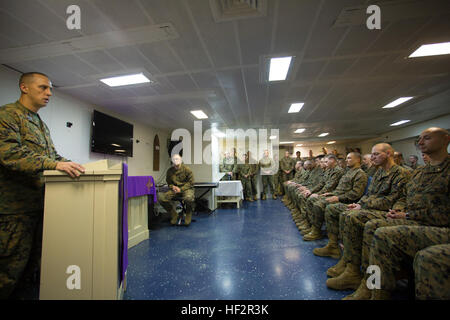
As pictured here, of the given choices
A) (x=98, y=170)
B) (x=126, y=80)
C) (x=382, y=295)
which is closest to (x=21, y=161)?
(x=98, y=170)

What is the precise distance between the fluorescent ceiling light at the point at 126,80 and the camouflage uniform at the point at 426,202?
3.31 meters

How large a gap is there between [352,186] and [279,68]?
1906 millimetres

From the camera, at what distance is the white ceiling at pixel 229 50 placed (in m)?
1.58

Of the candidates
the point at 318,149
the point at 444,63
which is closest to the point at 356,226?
the point at 444,63

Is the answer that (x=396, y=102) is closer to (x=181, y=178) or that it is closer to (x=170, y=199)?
(x=181, y=178)

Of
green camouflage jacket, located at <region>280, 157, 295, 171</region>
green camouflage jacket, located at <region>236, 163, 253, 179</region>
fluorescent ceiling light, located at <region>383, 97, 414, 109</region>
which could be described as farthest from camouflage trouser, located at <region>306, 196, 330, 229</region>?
green camouflage jacket, located at <region>280, 157, 295, 171</region>

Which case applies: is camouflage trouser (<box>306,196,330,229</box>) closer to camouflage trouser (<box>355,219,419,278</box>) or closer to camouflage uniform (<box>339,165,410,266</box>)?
camouflage uniform (<box>339,165,410,266</box>)

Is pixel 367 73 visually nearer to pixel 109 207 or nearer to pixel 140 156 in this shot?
pixel 109 207

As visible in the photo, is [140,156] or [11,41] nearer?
[11,41]

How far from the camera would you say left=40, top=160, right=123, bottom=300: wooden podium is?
898mm

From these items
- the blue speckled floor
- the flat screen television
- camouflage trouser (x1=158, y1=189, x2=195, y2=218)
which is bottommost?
the blue speckled floor

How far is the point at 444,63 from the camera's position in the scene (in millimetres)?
2557

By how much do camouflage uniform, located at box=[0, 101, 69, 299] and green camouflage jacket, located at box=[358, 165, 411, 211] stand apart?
8.28 ft

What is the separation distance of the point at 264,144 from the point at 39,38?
7225mm
